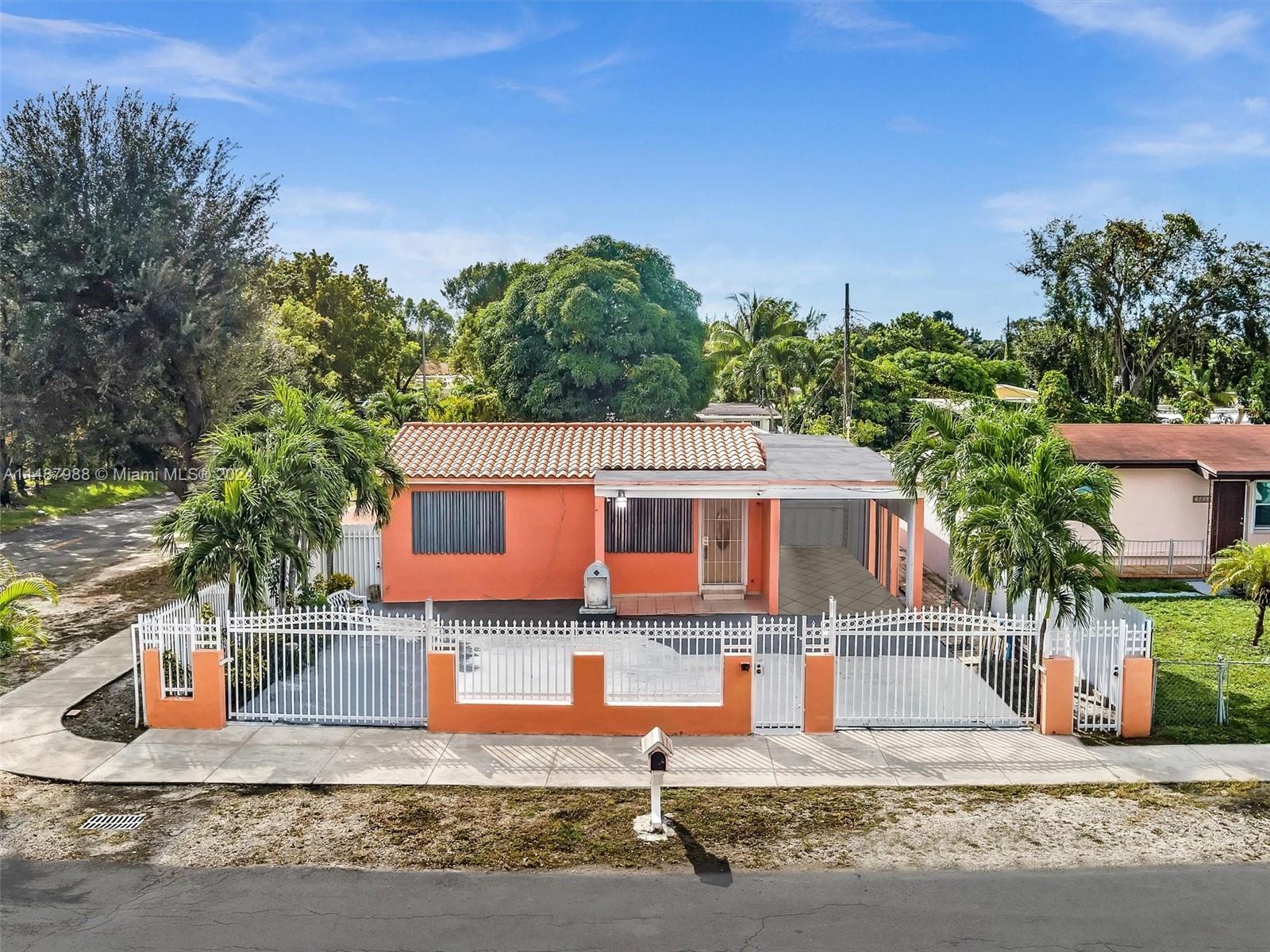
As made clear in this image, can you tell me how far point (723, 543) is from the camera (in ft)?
60.0

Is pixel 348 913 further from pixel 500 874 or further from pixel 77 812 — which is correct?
pixel 77 812

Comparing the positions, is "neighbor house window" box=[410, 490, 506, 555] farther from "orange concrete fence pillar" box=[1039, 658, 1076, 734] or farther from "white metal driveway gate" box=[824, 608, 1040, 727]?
"orange concrete fence pillar" box=[1039, 658, 1076, 734]

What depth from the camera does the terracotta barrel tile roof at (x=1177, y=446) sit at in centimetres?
2123

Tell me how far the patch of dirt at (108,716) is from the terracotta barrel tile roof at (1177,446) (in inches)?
695

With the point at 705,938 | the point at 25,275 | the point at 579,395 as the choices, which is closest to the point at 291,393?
the point at 705,938

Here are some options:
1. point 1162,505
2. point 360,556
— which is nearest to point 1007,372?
point 1162,505

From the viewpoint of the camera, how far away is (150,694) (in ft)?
38.2

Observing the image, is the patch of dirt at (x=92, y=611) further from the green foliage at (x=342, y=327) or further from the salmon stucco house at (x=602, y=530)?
the green foliage at (x=342, y=327)

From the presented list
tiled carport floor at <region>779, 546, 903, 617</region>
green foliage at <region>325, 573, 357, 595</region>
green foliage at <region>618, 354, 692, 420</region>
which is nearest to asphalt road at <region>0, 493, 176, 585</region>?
green foliage at <region>325, 573, 357, 595</region>

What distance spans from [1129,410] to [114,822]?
33.5 meters

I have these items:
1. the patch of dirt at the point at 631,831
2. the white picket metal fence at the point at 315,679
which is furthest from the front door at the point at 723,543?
the patch of dirt at the point at 631,831

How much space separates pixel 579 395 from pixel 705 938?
1236 inches

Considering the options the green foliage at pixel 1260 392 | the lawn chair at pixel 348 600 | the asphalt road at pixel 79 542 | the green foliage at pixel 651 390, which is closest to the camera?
the lawn chair at pixel 348 600

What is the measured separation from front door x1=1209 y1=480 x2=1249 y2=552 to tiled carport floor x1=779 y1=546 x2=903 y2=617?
7.83 m
